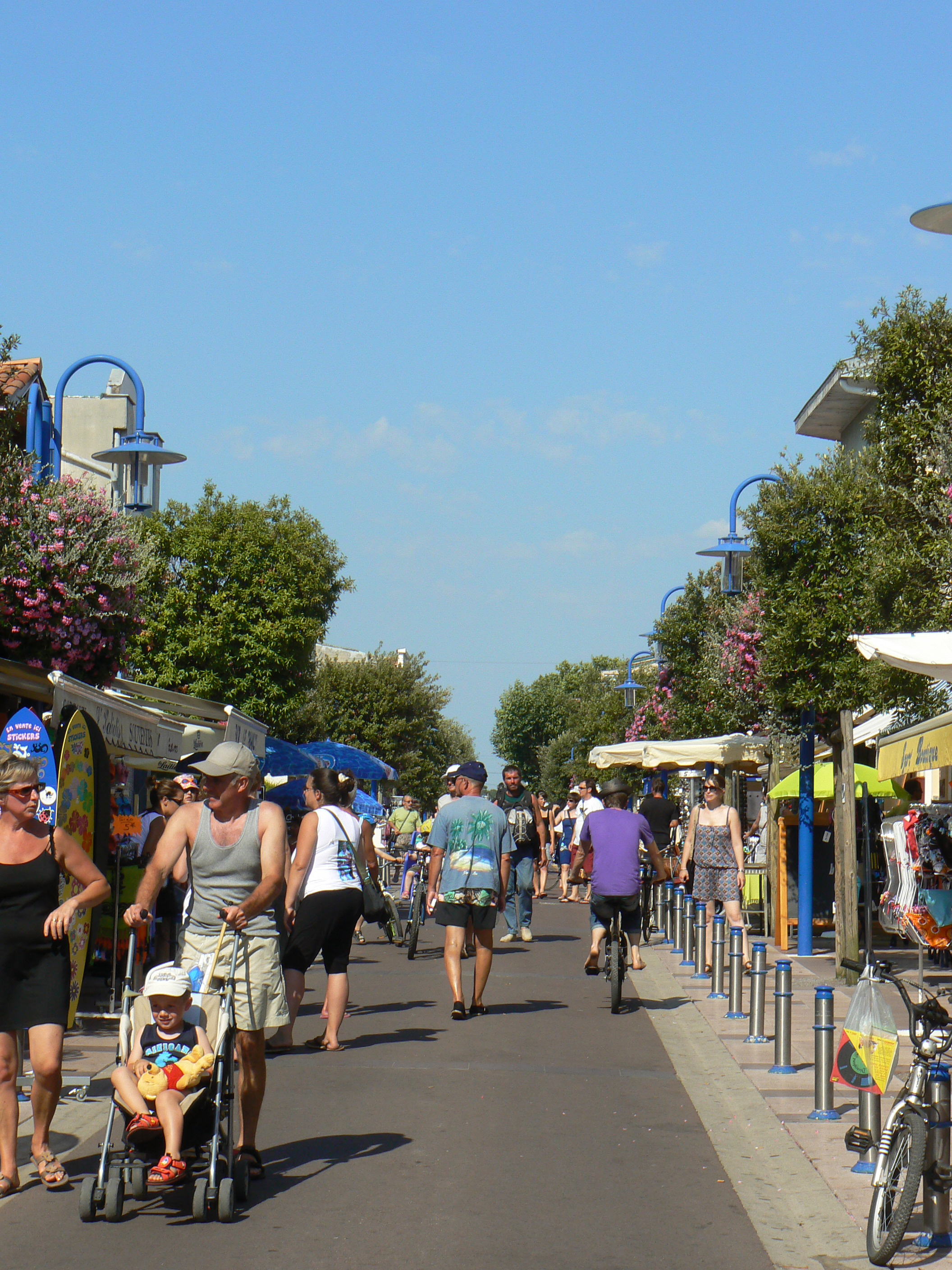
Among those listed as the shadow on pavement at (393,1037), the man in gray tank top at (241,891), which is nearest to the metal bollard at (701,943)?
the shadow on pavement at (393,1037)

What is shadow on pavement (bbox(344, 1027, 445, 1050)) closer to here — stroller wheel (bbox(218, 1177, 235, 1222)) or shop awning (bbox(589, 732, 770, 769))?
stroller wheel (bbox(218, 1177, 235, 1222))

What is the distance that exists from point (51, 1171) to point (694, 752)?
15564 mm

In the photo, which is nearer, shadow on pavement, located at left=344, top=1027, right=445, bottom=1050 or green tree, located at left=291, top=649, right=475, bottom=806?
shadow on pavement, located at left=344, top=1027, right=445, bottom=1050

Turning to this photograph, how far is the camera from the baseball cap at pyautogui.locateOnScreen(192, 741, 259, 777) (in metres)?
6.21

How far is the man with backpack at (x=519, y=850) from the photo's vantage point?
18062 mm

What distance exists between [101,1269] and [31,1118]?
2650mm

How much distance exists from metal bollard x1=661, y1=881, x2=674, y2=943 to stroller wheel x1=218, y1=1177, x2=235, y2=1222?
1350 centimetres

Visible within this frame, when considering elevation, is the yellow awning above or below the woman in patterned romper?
above

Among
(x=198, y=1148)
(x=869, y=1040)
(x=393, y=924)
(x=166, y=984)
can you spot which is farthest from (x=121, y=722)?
(x=869, y=1040)

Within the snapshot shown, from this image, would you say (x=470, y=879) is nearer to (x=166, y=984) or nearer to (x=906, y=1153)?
(x=166, y=984)

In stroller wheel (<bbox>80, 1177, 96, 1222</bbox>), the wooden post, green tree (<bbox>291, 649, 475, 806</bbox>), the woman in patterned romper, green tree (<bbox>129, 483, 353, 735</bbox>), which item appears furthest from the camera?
green tree (<bbox>291, 649, 475, 806</bbox>)

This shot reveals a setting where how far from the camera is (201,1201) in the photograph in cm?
562

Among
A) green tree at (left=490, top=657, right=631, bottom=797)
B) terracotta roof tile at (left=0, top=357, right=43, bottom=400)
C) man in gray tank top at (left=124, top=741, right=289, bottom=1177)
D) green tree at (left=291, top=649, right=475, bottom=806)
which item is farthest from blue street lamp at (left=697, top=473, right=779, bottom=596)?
green tree at (left=490, top=657, right=631, bottom=797)

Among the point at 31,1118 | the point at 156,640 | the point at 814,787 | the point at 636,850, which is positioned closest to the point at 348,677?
the point at 156,640
